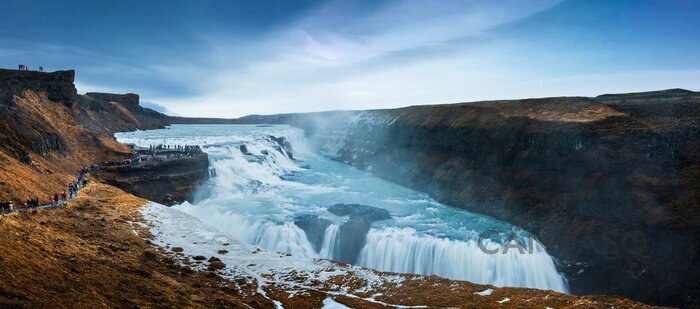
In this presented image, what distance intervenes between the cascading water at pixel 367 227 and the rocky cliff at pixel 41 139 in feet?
39.8

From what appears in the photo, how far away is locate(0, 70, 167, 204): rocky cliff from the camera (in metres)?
24.8

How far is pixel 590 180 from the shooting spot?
3584 cm

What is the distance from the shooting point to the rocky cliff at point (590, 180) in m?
27.7

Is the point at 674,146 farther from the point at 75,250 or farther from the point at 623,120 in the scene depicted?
the point at 75,250

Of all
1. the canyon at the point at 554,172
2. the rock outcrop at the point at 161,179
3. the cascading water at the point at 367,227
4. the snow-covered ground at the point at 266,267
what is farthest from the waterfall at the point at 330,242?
the rock outcrop at the point at 161,179

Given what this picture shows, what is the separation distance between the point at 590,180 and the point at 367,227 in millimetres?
22602

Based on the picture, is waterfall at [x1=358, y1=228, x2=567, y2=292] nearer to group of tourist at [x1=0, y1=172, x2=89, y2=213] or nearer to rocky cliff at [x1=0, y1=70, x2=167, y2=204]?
group of tourist at [x1=0, y1=172, x2=89, y2=213]

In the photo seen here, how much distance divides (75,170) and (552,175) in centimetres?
4921

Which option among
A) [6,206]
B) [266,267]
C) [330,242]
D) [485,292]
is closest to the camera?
[6,206]

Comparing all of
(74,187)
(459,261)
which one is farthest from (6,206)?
(459,261)

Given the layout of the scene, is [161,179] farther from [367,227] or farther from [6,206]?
[367,227]

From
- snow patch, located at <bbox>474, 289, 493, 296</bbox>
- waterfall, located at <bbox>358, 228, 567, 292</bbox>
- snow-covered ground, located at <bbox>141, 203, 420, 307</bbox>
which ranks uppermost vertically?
snow-covered ground, located at <bbox>141, 203, 420, 307</bbox>

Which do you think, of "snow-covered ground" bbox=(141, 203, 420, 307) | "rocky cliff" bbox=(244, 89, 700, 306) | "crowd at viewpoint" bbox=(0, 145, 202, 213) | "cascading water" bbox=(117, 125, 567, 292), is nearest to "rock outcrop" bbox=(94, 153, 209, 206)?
"crowd at viewpoint" bbox=(0, 145, 202, 213)

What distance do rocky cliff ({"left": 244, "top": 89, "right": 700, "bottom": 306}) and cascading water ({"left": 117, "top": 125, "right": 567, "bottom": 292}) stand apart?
3.23 meters
